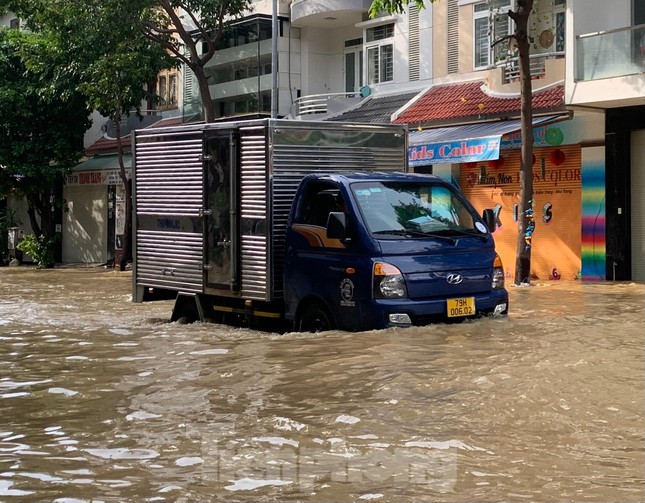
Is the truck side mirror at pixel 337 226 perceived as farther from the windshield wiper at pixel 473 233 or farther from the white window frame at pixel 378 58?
the white window frame at pixel 378 58

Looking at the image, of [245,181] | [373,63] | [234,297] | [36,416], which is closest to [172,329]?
[234,297]

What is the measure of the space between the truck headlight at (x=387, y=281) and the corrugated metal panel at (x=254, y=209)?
5.90ft

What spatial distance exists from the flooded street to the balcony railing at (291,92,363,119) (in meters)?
15.4

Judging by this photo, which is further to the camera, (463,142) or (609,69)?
(463,142)

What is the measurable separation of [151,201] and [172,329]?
73.8 inches

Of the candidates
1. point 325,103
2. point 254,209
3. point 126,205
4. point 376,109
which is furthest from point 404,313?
point 126,205

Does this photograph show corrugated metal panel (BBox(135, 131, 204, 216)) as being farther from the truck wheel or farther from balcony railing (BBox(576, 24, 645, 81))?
balcony railing (BBox(576, 24, 645, 81))

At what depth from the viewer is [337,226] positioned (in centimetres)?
1011

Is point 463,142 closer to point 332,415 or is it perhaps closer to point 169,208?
point 169,208

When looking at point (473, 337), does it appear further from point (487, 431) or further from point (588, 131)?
point (588, 131)

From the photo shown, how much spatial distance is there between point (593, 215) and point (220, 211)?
9852 mm

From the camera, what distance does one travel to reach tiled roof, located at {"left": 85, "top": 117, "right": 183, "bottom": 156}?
32.1 m

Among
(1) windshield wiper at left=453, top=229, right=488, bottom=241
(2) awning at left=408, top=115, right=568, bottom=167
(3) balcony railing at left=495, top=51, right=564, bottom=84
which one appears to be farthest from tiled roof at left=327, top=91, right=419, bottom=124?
(1) windshield wiper at left=453, top=229, right=488, bottom=241

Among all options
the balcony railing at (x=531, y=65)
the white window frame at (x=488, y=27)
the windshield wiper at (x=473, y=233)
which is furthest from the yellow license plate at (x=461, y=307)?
the white window frame at (x=488, y=27)
